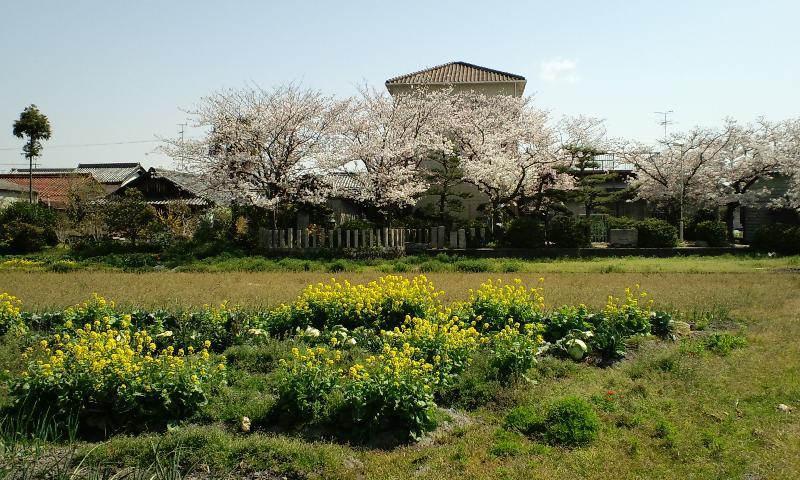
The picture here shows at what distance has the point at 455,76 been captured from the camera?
31.8 m

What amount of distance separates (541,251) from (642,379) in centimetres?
1588

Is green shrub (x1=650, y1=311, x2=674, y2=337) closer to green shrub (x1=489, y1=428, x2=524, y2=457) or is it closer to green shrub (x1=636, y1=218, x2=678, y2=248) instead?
green shrub (x1=489, y1=428, x2=524, y2=457)

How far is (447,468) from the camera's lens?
171 inches

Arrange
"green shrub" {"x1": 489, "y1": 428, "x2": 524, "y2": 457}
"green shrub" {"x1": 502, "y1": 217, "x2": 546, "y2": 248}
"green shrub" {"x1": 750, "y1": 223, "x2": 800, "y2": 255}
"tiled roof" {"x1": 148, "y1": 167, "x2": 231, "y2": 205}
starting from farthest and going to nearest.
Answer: "tiled roof" {"x1": 148, "y1": 167, "x2": 231, "y2": 205} < "green shrub" {"x1": 502, "y1": 217, "x2": 546, "y2": 248} < "green shrub" {"x1": 750, "y1": 223, "x2": 800, "y2": 255} < "green shrub" {"x1": 489, "y1": 428, "x2": 524, "y2": 457}

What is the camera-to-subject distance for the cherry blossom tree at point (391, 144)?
24.2 metres

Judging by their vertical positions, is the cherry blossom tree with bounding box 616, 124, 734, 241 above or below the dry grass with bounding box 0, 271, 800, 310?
above

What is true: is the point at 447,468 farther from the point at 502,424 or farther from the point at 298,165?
the point at 298,165

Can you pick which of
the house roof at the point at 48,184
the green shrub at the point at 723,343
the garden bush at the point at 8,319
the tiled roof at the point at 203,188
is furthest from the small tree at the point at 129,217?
the green shrub at the point at 723,343

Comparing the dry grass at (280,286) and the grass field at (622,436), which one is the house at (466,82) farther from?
the grass field at (622,436)

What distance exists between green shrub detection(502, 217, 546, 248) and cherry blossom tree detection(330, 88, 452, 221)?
4.10m

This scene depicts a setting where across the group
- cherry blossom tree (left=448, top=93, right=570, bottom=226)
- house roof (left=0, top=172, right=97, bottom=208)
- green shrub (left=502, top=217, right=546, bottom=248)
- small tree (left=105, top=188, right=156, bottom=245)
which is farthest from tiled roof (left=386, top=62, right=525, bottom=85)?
house roof (left=0, top=172, right=97, bottom=208)

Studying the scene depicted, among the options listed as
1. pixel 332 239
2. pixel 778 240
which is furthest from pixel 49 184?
pixel 778 240

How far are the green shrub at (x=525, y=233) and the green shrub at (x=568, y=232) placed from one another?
0.43m

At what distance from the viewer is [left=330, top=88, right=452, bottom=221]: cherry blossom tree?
79.4 feet
